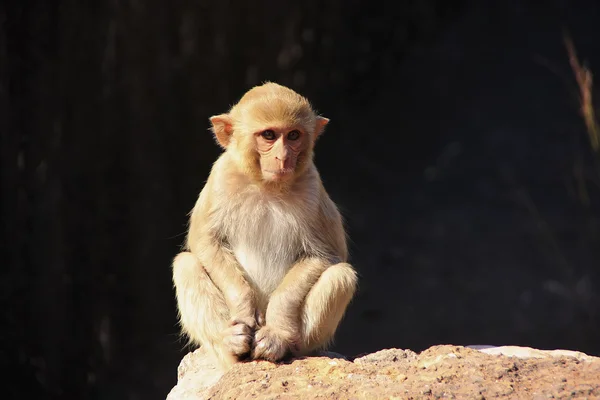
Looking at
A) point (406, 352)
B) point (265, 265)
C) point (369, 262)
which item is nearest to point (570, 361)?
point (406, 352)

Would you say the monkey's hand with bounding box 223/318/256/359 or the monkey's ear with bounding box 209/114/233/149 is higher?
the monkey's ear with bounding box 209/114/233/149

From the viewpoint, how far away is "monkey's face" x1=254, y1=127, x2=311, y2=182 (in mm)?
5695

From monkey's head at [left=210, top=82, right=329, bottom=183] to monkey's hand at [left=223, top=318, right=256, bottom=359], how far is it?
3.17 feet

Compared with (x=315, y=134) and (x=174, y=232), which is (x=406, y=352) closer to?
(x=315, y=134)

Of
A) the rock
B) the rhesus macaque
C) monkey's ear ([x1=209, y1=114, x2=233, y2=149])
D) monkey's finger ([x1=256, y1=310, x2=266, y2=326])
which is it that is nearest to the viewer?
the rock

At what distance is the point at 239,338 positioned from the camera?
5.43m

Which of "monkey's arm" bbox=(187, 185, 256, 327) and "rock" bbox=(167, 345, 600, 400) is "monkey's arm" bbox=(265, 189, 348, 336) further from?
"rock" bbox=(167, 345, 600, 400)

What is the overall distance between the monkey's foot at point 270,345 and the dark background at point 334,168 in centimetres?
537

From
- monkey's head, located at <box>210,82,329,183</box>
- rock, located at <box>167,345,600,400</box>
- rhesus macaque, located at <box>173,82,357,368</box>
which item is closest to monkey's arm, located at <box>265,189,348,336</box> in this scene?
rhesus macaque, located at <box>173,82,357,368</box>

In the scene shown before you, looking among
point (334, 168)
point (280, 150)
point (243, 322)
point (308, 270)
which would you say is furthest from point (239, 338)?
point (334, 168)

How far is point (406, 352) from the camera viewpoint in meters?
5.35

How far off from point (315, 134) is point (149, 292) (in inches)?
215

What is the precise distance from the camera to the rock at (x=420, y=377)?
4512 mm

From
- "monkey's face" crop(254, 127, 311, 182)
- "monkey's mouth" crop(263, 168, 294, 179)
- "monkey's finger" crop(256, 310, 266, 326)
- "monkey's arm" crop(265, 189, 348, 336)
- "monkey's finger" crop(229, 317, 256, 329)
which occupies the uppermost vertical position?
"monkey's face" crop(254, 127, 311, 182)
